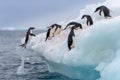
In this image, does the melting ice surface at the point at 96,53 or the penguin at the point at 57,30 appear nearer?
the melting ice surface at the point at 96,53

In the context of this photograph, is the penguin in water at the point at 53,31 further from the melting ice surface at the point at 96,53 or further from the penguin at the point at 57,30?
the melting ice surface at the point at 96,53

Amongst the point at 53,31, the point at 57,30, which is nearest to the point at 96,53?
the point at 57,30

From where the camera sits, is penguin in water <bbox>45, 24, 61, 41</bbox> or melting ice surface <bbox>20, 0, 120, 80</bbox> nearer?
melting ice surface <bbox>20, 0, 120, 80</bbox>

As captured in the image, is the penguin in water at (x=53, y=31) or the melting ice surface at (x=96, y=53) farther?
the penguin in water at (x=53, y=31)

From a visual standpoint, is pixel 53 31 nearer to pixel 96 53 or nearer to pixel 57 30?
pixel 57 30

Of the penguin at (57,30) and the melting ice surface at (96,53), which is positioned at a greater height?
the penguin at (57,30)

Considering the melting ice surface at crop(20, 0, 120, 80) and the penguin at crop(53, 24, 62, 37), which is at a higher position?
the penguin at crop(53, 24, 62, 37)

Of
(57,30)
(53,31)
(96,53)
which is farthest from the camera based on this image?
(53,31)

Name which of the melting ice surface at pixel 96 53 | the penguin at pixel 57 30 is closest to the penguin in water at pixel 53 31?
the penguin at pixel 57 30

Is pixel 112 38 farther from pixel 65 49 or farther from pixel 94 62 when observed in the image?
pixel 65 49

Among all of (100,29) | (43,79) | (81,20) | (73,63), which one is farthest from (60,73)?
(100,29)

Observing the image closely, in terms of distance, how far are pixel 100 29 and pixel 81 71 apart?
9.27 ft

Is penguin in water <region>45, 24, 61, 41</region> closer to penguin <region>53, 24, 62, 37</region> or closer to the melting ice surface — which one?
penguin <region>53, 24, 62, 37</region>

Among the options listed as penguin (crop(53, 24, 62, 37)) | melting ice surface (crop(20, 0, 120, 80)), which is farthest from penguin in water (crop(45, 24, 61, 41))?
melting ice surface (crop(20, 0, 120, 80))
